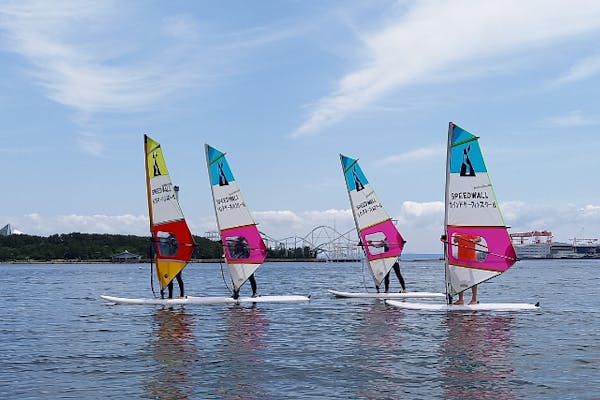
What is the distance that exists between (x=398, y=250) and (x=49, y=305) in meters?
21.9

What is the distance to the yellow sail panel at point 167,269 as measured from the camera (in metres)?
36.2

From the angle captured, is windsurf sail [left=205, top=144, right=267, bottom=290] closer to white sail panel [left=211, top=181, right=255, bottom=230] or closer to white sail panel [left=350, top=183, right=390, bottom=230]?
white sail panel [left=211, top=181, right=255, bottom=230]

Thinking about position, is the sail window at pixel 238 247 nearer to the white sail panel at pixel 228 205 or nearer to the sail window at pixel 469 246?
the white sail panel at pixel 228 205

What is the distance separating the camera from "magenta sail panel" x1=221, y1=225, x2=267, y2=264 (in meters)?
36.9

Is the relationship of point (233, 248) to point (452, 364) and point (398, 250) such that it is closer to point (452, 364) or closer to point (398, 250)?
point (398, 250)

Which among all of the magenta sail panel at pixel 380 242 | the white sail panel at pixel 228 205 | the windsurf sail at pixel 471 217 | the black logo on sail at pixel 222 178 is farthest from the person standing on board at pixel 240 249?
the windsurf sail at pixel 471 217

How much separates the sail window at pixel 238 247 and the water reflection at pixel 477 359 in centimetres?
1193

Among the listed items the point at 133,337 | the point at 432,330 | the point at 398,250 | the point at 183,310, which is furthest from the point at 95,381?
the point at 398,250

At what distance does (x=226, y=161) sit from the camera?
3694 centimetres

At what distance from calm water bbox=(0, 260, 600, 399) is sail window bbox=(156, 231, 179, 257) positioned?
3341 mm

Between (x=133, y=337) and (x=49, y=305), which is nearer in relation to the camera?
(x=133, y=337)

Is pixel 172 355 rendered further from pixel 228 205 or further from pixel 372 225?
pixel 372 225

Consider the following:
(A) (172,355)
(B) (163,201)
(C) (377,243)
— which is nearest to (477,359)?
(A) (172,355)

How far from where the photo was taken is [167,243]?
36.4 meters
